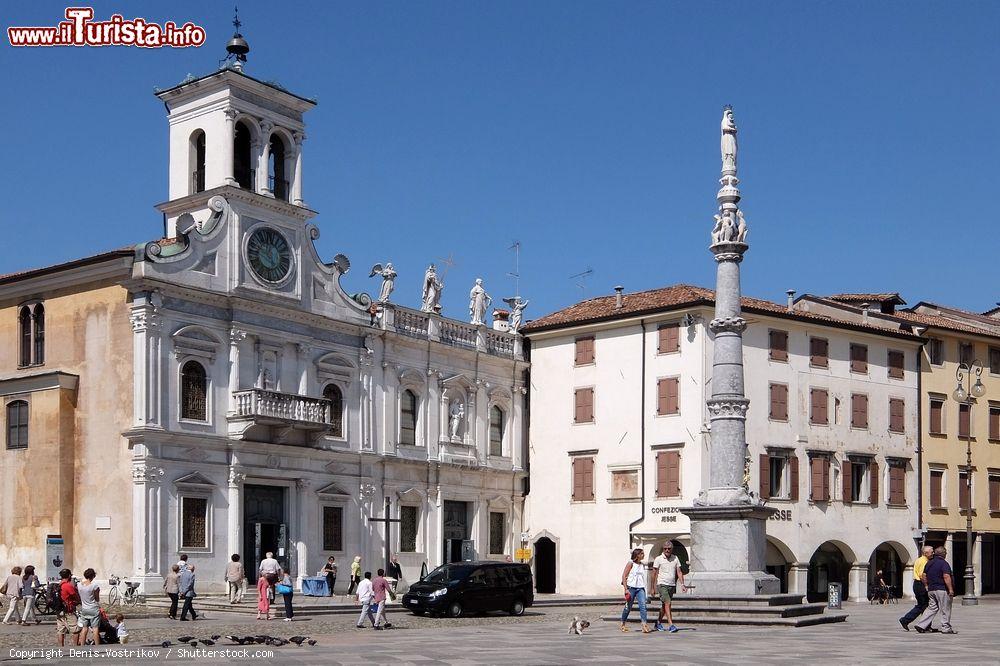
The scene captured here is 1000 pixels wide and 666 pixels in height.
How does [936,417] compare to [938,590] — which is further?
[936,417]

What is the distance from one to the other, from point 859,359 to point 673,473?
1029cm

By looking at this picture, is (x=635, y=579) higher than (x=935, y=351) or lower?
lower

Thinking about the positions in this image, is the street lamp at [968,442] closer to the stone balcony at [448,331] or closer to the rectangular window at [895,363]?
the rectangular window at [895,363]

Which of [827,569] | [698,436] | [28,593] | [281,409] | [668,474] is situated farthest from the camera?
[827,569]

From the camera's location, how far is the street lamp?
55.1 meters

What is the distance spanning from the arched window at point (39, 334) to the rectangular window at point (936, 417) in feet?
117

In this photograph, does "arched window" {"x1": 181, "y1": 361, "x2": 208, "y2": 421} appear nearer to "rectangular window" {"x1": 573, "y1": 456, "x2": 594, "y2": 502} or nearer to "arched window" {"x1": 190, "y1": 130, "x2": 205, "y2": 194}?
"arched window" {"x1": 190, "y1": 130, "x2": 205, "y2": 194}

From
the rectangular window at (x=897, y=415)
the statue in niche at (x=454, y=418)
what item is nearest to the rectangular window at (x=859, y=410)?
the rectangular window at (x=897, y=415)

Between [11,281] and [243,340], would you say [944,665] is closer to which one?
[243,340]

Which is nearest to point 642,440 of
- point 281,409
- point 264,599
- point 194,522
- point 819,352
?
point 819,352

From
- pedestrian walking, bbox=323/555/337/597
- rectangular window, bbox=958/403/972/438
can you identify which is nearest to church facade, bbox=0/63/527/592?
pedestrian walking, bbox=323/555/337/597

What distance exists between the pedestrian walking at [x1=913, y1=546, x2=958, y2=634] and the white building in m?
22.1

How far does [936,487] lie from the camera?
6081 centimetres

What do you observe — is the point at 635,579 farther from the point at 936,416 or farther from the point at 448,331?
the point at 936,416
